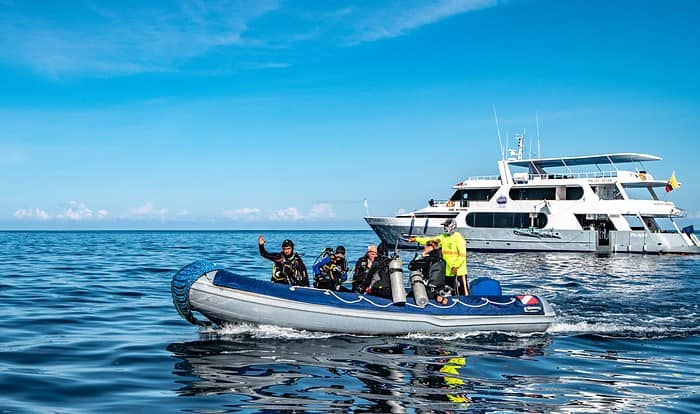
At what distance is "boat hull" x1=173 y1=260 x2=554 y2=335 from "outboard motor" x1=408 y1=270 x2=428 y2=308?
0.37ft

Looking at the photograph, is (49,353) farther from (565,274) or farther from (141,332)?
(565,274)

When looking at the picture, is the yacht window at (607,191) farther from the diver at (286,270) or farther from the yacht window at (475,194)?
the diver at (286,270)

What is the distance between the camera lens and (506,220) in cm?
3681

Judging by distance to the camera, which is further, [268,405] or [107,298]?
[107,298]

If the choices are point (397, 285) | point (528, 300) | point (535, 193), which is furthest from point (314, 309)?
point (535, 193)

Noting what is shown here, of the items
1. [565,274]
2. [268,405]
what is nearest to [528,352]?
[268,405]

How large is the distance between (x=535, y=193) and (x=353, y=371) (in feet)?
101

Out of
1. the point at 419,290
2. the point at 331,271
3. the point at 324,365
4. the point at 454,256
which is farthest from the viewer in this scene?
the point at 454,256

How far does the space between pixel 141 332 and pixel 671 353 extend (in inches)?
354

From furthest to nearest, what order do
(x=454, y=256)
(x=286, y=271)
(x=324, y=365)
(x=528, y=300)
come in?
1. (x=454, y=256)
2. (x=528, y=300)
3. (x=286, y=271)
4. (x=324, y=365)

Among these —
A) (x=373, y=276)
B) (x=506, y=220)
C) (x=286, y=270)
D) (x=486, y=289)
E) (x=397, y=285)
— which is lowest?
(x=486, y=289)

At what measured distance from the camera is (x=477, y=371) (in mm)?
8422

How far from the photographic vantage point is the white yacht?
34.9 meters

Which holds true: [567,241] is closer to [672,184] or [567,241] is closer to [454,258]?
[672,184]
